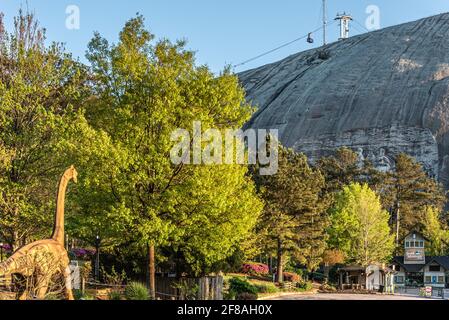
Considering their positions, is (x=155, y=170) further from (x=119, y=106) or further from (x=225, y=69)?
(x=225, y=69)

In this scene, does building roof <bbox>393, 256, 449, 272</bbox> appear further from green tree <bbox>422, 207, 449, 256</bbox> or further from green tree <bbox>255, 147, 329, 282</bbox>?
green tree <bbox>255, 147, 329, 282</bbox>

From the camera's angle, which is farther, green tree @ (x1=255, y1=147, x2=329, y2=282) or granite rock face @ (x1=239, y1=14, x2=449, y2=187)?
granite rock face @ (x1=239, y1=14, x2=449, y2=187)

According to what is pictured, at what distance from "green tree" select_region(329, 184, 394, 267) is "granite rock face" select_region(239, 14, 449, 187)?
112 feet

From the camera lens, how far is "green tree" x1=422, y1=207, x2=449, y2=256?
246 ft

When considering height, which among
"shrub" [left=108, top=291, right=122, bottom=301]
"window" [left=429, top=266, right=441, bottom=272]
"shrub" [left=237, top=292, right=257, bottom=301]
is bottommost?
"window" [left=429, top=266, right=441, bottom=272]

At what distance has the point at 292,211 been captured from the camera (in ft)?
154

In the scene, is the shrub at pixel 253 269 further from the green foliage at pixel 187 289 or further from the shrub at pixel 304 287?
the green foliage at pixel 187 289

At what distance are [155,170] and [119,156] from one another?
1773mm

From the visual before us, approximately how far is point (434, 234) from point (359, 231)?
20611 millimetres

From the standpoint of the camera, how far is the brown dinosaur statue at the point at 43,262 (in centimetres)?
1453

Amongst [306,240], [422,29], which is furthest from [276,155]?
[422,29]

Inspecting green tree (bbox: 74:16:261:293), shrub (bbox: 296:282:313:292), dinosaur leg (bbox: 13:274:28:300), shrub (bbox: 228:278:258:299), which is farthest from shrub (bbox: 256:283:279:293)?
dinosaur leg (bbox: 13:274:28:300)

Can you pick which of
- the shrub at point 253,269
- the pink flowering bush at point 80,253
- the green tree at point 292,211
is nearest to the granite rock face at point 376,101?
the shrub at point 253,269

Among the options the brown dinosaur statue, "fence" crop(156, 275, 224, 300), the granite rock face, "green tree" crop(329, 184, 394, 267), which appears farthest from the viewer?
the granite rock face
